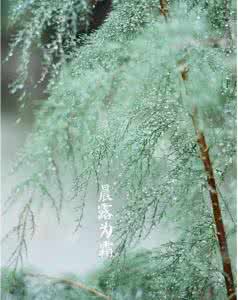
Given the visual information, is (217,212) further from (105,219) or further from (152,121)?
(105,219)

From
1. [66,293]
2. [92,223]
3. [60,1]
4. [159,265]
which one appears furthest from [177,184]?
[92,223]

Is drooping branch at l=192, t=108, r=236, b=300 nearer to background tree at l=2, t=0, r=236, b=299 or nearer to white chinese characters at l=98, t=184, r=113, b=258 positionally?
background tree at l=2, t=0, r=236, b=299

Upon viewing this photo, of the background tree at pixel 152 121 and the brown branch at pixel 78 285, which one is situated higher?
the background tree at pixel 152 121

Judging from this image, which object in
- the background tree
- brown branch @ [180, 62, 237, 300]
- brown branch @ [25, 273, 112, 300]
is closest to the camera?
→ the background tree

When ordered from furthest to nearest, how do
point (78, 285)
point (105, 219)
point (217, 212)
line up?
point (105, 219), point (78, 285), point (217, 212)

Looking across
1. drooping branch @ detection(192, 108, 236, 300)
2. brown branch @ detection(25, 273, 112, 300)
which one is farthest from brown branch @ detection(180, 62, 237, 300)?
brown branch @ detection(25, 273, 112, 300)

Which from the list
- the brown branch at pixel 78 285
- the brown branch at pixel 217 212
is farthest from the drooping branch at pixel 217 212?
the brown branch at pixel 78 285

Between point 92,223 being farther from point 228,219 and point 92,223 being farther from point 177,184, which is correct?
point 177,184

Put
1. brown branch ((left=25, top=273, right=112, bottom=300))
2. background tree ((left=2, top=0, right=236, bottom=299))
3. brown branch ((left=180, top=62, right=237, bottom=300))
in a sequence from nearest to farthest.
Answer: background tree ((left=2, top=0, right=236, bottom=299)) → brown branch ((left=180, top=62, right=237, bottom=300)) → brown branch ((left=25, top=273, right=112, bottom=300))

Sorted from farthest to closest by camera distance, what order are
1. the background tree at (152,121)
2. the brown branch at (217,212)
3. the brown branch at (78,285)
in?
the brown branch at (78,285)
the brown branch at (217,212)
the background tree at (152,121)

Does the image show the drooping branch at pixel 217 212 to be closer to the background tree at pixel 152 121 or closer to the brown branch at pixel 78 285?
the background tree at pixel 152 121

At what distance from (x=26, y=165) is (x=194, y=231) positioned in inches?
17.3

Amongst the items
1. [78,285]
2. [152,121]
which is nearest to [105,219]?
[78,285]

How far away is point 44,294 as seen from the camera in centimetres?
140
